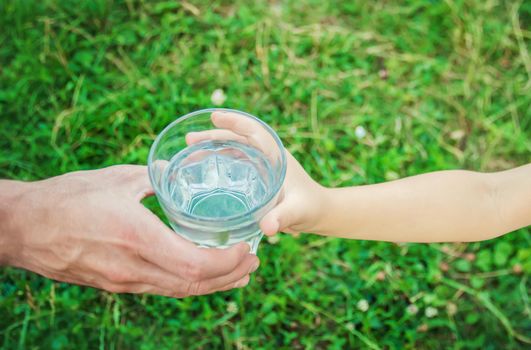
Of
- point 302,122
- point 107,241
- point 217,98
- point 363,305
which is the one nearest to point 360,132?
point 302,122

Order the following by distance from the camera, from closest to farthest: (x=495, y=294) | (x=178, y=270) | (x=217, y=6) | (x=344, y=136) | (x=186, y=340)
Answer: (x=178, y=270) < (x=186, y=340) < (x=495, y=294) < (x=344, y=136) < (x=217, y=6)

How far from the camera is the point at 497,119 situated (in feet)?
10.5

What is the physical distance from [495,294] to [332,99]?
1.20 m

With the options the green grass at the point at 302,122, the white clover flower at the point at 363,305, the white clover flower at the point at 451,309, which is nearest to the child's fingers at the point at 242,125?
the green grass at the point at 302,122

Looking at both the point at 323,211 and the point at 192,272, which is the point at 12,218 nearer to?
the point at 192,272

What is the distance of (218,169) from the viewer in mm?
1858

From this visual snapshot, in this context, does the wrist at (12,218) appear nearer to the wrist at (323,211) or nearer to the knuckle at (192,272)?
the knuckle at (192,272)

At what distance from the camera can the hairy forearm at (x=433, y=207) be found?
2.08 metres

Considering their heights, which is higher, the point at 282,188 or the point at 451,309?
the point at 282,188

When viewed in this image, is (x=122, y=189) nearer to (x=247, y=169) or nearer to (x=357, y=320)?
(x=247, y=169)

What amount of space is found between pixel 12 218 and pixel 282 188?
0.83m

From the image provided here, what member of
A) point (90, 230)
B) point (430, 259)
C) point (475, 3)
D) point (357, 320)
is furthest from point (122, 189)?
point (475, 3)

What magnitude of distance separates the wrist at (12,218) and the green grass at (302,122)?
0.60 metres

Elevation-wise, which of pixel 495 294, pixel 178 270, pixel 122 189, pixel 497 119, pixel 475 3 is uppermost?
pixel 122 189
